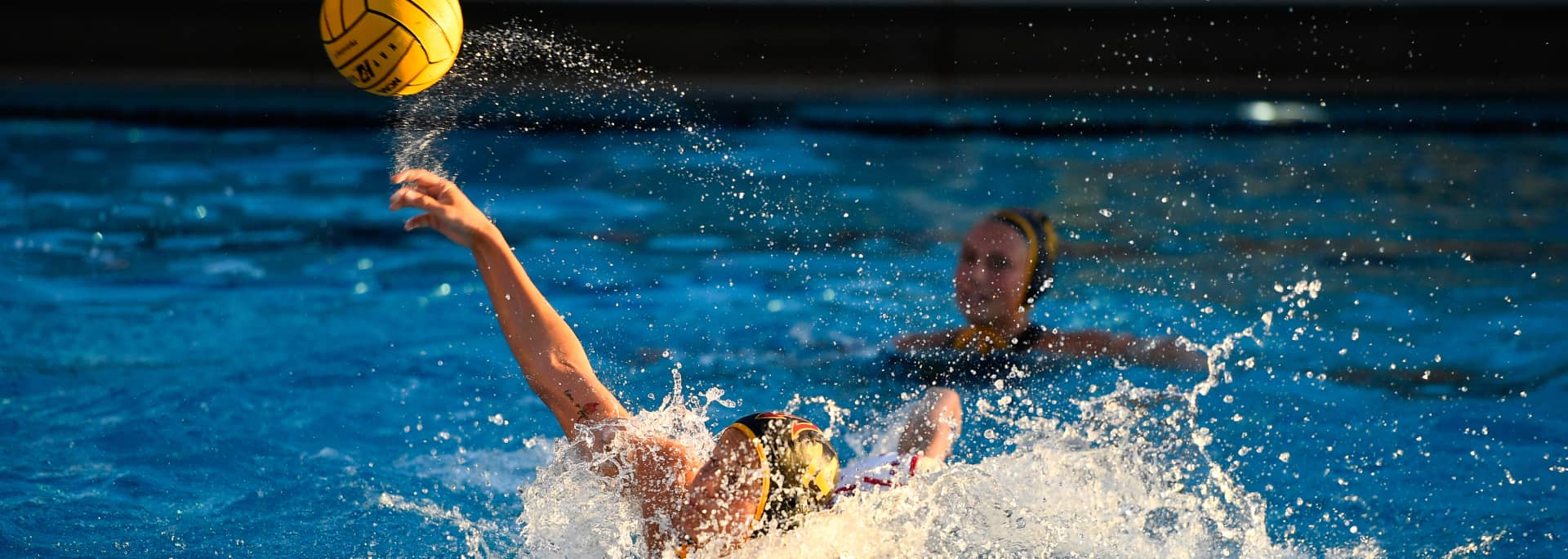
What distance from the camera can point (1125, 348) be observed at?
4.12 m

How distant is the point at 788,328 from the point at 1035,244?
0.94m

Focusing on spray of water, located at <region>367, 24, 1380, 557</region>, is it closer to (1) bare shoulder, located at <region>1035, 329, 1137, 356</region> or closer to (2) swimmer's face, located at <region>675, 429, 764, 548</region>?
(2) swimmer's face, located at <region>675, 429, 764, 548</region>

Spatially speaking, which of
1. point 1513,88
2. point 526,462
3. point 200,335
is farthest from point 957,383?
point 1513,88

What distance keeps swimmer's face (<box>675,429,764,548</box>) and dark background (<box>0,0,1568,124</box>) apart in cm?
535

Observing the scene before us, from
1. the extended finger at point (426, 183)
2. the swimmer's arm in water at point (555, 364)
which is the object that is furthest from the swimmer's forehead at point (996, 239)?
the extended finger at point (426, 183)

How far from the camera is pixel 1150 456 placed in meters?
3.34

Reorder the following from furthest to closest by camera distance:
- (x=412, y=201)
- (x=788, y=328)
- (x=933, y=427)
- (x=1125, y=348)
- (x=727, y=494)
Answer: (x=788, y=328) < (x=1125, y=348) < (x=933, y=427) < (x=412, y=201) < (x=727, y=494)

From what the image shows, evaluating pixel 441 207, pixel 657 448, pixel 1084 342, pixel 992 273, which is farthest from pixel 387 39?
pixel 1084 342

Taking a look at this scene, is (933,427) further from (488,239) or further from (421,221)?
→ (421,221)

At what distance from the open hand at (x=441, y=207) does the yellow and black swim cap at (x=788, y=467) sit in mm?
712

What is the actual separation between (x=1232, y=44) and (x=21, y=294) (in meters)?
6.34

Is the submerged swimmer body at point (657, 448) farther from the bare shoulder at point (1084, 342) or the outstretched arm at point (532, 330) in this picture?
the bare shoulder at point (1084, 342)

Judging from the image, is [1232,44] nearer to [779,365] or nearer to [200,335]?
[779,365]

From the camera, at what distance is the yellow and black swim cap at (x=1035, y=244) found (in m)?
4.04
